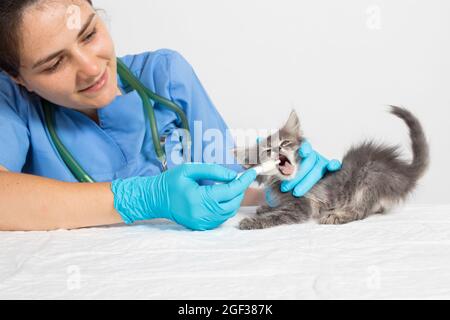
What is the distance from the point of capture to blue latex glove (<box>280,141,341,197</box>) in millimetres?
1766

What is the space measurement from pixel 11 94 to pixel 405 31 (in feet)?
6.45

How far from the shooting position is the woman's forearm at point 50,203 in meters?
1.52

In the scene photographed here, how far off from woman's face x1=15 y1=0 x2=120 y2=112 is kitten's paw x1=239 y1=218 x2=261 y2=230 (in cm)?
66

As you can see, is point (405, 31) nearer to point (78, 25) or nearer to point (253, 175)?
point (253, 175)

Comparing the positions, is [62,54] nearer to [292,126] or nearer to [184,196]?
[184,196]

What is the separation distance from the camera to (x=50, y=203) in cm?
153

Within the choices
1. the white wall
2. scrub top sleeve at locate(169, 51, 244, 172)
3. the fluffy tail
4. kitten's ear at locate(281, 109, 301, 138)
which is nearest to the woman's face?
scrub top sleeve at locate(169, 51, 244, 172)

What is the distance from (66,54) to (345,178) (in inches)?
42.0

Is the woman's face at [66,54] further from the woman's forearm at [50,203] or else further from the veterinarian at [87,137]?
the woman's forearm at [50,203]

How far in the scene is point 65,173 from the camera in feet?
6.02

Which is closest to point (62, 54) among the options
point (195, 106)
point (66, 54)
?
point (66, 54)

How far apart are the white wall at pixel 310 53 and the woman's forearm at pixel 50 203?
1195 mm

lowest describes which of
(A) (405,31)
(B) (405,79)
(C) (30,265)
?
(C) (30,265)
